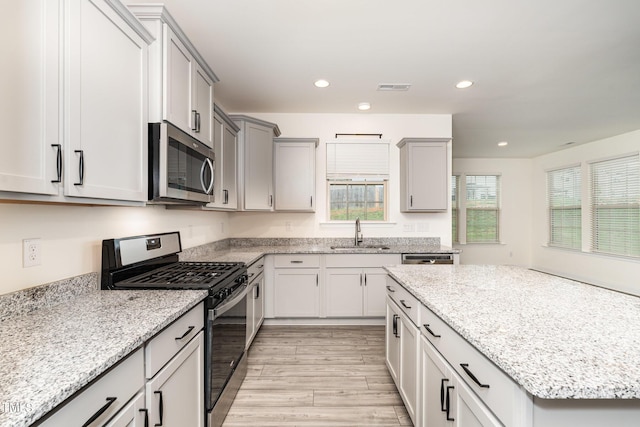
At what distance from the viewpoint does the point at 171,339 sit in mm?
1267

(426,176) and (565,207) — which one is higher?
(426,176)

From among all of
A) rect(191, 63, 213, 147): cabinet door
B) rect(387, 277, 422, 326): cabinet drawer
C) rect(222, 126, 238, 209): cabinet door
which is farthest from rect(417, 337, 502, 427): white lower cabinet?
rect(222, 126, 238, 209): cabinet door

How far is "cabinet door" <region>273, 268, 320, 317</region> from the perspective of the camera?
3.50 m

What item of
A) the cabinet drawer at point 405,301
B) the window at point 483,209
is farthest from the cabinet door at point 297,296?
the window at point 483,209

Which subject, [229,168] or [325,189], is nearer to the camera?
[229,168]

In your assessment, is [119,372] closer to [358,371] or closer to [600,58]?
[358,371]

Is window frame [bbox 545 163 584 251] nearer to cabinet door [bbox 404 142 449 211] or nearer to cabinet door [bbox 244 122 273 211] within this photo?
cabinet door [bbox 404 142 449 211]

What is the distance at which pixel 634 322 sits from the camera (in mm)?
1107

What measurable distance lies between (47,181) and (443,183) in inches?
148

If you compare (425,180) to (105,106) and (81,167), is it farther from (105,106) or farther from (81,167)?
(81,167)

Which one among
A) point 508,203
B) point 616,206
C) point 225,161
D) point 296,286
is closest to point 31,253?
point 225,161

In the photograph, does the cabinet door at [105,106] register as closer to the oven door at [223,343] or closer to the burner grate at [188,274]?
the burner grate at [188,274]

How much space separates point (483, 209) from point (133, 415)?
293 inches

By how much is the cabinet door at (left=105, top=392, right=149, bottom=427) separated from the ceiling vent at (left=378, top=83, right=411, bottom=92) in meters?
3.13
